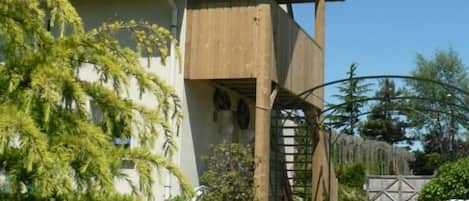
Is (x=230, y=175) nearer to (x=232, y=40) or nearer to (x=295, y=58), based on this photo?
(x=232, y=40)

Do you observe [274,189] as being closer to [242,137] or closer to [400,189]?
[242,137]

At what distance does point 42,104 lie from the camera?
3.58 meters

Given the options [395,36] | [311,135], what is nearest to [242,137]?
[311,135]

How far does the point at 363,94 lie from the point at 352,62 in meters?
2.39

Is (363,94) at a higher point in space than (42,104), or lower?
higher

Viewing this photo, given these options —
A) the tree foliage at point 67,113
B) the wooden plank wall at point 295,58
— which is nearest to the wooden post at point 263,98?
the wooden plank wall at point 295,58

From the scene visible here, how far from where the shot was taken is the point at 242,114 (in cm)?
1473

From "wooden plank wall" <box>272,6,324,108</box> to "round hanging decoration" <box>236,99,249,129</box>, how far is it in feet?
4.60

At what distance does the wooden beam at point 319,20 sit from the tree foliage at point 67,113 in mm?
10721

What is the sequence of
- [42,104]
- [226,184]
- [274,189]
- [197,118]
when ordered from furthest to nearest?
[274,189]
[197,118]
[226,184]
[42,104]

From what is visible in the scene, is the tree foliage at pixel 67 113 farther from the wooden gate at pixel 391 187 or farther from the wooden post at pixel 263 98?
the wooden gate at pixel 391 187

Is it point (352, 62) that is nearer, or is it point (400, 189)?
point (400, 189)

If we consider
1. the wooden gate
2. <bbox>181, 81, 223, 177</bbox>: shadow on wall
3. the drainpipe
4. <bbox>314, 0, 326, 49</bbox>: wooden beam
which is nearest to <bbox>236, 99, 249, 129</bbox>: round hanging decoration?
<bbox>181, 81, 223, 177</bbox>: shadow on wall

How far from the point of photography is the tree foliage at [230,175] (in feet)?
36.7
